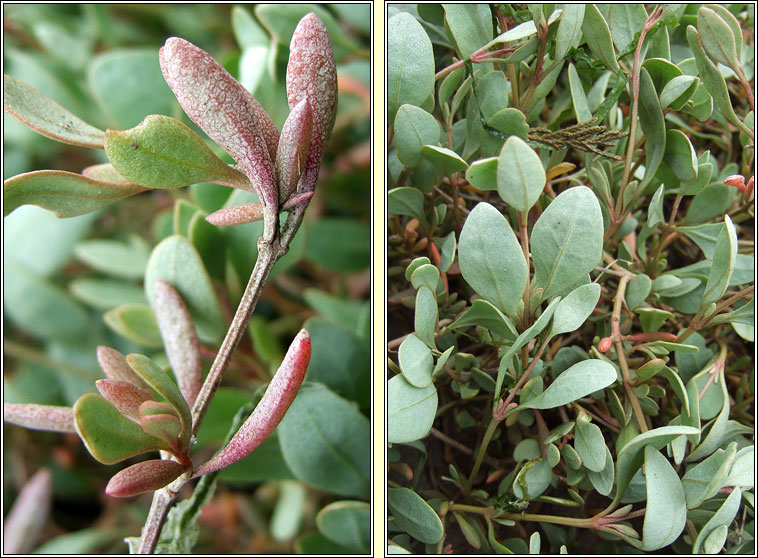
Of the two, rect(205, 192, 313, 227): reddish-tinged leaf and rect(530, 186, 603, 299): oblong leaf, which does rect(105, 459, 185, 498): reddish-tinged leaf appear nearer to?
rect(205, 192, 313, 227): reddish-tinged leaf

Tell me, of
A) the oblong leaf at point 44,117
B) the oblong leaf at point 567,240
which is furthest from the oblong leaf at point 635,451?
the oblong leaf at point 44,117

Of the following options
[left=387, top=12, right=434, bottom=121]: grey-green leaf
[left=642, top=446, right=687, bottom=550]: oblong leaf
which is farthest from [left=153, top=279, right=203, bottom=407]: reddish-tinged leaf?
[left=642, top=446, right=687, bottom=550]: oblong leaf

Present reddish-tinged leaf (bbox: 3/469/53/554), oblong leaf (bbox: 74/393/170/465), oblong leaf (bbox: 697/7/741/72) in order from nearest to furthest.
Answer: oblong leaf (bbox: 74/393/170/465)
oblong leaf (bbox: 697/7/741/72)
reddish-tinged leaf (bbox: 3/469/53/554)

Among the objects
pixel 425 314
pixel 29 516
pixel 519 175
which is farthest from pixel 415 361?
pixel 29 516

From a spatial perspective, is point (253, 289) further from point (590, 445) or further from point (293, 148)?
point (590, 445)

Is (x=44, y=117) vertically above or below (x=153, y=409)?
above

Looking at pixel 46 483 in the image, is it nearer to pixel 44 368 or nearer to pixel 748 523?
pixel 44 368
